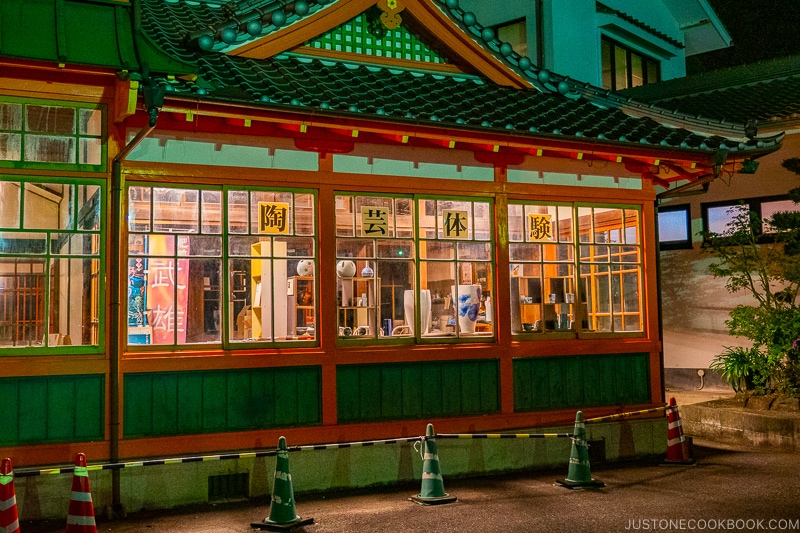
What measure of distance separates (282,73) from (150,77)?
2804 mm

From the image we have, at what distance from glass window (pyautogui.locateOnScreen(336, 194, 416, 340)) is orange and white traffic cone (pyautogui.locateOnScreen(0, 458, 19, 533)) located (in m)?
4.70

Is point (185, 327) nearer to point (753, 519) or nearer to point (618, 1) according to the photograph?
point (753, 519)

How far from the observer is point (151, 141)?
9617mm

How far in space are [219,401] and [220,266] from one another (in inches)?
68.0

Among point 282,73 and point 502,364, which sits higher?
point 282,73

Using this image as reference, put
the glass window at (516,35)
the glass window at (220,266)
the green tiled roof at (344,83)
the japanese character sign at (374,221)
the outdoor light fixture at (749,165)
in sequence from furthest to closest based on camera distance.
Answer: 1. the glass window at (516,35)
2. the outdoor light fixture at (749,165)
3. the japanese character sign at (374,221)
4. the glass window at (220,266)
5. the green tiled roof at (344,83)

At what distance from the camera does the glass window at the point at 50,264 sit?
8875 mm

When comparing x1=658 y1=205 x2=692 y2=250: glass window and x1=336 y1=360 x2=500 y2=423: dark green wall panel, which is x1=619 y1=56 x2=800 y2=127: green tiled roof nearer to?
x1=658 y1=205 x2=692 y2=250: glass window

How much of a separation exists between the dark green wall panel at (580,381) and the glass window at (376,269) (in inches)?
73.1

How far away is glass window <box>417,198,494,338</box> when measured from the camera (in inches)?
445

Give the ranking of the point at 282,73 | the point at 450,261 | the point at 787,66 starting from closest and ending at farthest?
the point at 282,73, the point at 450,261, the point at 787,66

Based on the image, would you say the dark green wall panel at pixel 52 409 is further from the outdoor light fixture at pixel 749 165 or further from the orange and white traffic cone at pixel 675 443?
the outdoor light fixture at pixel 749 165

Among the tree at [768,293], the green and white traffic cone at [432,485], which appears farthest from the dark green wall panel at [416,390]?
the tree at [768,293]

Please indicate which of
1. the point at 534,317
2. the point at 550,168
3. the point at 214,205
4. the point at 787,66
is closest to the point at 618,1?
the point at 787,66
